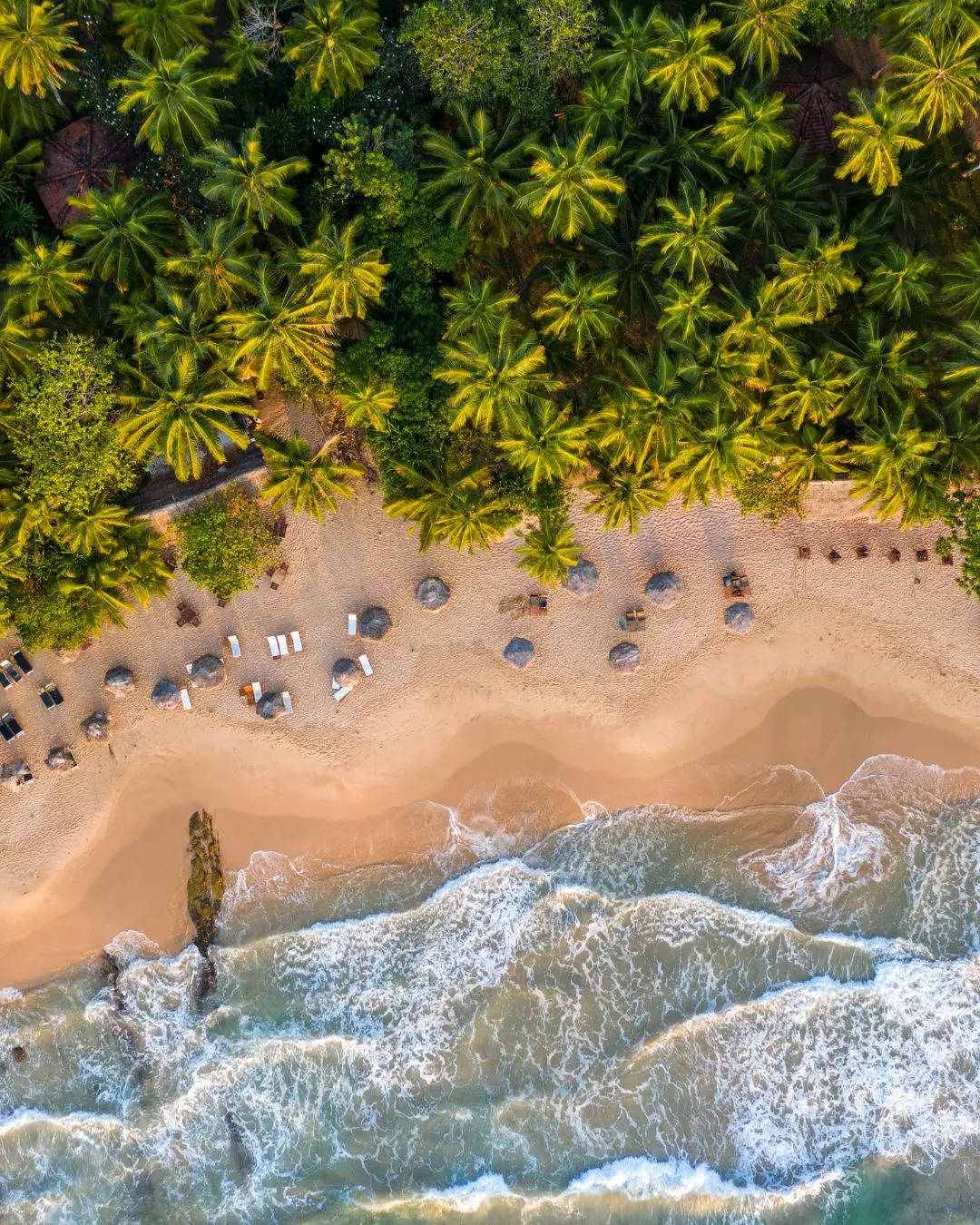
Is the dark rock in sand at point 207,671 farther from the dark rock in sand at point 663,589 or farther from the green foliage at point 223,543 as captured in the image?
the dark rock in sand at point 663,589

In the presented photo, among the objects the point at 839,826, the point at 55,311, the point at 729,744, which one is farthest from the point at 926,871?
the point at 55,311

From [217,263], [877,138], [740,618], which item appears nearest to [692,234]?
[877,138]

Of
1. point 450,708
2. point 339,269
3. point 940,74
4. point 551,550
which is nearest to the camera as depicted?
point 940,74

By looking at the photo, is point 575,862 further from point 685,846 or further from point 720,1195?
point 720,1195

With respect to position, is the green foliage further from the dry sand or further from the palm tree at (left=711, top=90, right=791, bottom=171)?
the palm tree at (left=711, top=90, right=791, bottom=171)

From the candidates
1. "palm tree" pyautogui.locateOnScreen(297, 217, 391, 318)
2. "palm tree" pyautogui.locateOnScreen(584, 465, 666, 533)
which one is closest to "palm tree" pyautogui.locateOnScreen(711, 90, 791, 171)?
"palm tree" pyautogui.locateOnScreen(584, 465, 666, 533)

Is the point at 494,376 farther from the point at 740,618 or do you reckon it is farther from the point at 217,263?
the point at 740,618
